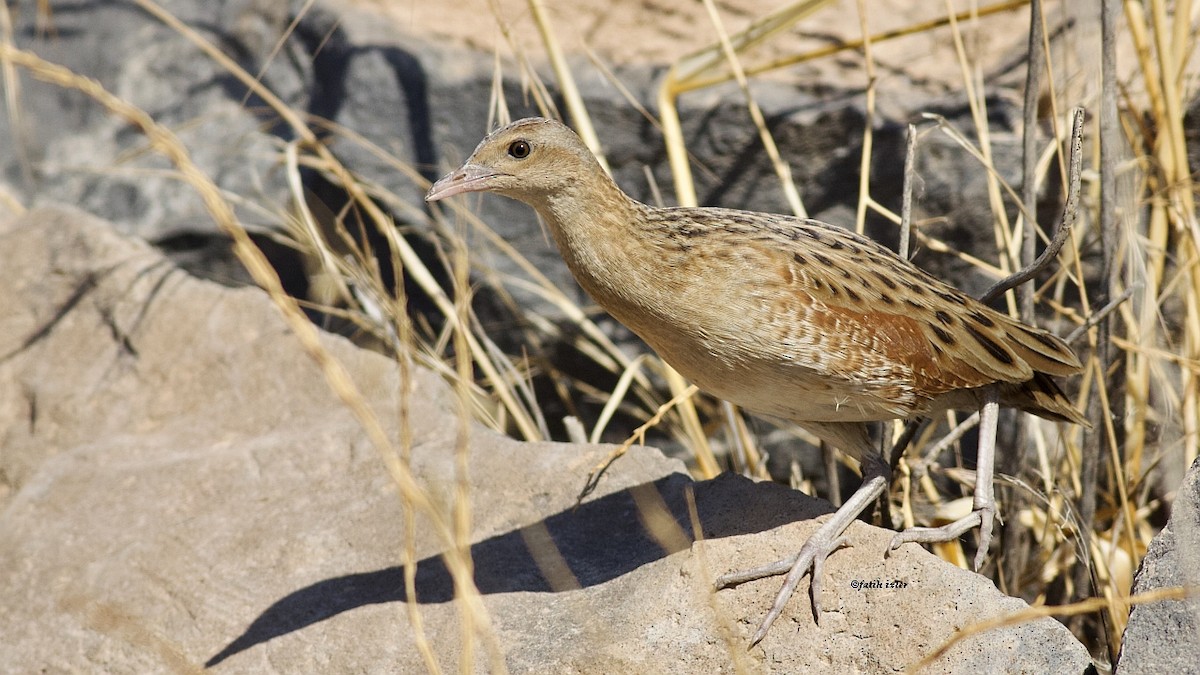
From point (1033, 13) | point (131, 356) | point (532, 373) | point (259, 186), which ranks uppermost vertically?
point (1033, 13)

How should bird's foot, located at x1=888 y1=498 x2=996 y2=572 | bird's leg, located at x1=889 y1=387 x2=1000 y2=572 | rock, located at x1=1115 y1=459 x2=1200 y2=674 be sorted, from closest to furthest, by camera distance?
1. rock, located at x1=1115 y1=459 x2=1200 y2=674
2. bird's foot, located at x1=888 y1=498 x2=996 y2=572
3. bird's leg, located at x1=889 y1=387 x2=1000 y2=572

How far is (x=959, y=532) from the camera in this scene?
3.51 m

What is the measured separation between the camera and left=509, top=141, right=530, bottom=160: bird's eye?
357 cm

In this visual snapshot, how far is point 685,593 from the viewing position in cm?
332

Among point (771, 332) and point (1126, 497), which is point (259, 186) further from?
point (1126, 497)

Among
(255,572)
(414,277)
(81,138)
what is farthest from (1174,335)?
(81,138)

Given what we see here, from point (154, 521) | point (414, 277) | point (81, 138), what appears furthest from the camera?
point (81, 138)

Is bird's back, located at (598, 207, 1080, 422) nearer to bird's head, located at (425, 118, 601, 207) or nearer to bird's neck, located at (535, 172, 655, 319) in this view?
bird's neck, located at (535, 172, 655, 319)

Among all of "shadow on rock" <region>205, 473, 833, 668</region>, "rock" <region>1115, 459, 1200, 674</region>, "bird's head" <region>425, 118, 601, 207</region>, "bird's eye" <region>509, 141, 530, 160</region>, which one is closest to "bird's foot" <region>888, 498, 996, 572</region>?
"shadow on rock" <region>205, 473, 833, 668</region>

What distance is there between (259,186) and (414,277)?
0.95 m

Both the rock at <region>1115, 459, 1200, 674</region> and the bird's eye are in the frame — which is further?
the bird's eye

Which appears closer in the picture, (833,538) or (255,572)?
(833,538)

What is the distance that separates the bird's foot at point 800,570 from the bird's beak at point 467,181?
4.33 ft

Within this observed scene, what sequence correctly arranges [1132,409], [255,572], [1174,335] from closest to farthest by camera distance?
[255,572]
[1132,409]
[1174,335]
